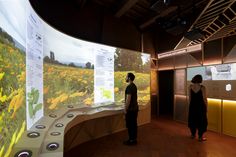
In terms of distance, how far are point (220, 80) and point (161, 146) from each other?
102 inches

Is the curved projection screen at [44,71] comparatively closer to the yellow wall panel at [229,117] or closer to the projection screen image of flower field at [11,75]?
the projection screen image of flower field at [11,75]

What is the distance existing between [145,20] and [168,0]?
2823mm

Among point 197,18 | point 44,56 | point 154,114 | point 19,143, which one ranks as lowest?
point 154,114

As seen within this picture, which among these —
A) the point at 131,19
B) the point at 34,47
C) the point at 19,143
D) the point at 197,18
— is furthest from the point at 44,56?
the point at 131,19

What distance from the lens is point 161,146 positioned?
376 cm

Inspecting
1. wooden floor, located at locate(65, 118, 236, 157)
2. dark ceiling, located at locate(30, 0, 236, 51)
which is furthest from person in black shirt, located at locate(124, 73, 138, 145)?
dark ceiling, located at locate(30, 0, 236, 51)

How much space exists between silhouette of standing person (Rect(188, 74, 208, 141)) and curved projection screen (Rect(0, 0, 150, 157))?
5.70 ft

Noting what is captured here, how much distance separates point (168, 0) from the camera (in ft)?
10.2

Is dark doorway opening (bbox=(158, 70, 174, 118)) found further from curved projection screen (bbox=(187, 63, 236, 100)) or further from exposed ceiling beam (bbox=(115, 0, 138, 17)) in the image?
exposed ceiling beam (bbox=(115, 0, 138, 17))

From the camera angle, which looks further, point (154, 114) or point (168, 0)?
point (154, 114)

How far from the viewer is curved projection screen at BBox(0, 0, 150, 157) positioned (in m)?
1.13

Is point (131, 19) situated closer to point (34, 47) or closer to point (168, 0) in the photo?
point (168, 0)

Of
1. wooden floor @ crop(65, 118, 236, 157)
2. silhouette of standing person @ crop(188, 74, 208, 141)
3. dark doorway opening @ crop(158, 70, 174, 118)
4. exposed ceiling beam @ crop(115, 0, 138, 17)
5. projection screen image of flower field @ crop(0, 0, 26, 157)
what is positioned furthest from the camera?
dark doorway opening @ crop(158, 70, 174, 118)

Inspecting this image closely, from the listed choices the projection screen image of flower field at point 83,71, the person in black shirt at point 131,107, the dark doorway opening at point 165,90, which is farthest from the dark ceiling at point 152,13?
the dark doorway opening at point 165,90
